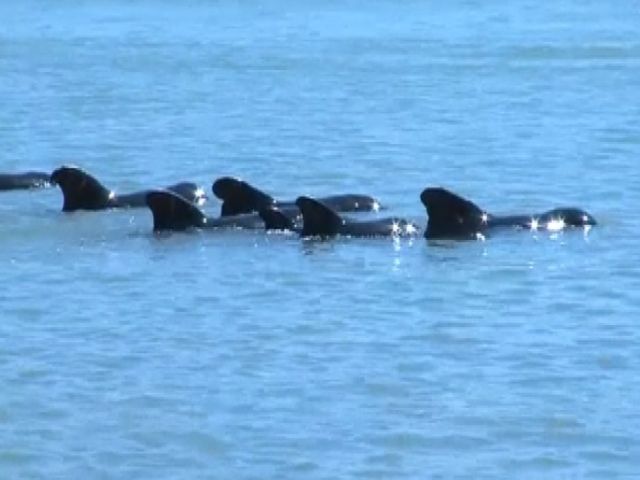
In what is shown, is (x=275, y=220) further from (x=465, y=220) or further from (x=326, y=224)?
(x=465, y=220)

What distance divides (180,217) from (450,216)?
2.46 m

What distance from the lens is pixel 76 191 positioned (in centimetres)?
2597

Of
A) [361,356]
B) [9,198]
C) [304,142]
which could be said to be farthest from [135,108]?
[361,356]

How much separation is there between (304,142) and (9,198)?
811 cm

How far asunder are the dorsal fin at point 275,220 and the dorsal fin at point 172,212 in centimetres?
59

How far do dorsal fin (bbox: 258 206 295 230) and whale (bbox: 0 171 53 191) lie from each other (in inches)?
167

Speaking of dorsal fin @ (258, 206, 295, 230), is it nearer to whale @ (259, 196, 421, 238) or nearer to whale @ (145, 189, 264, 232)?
whale @ (259, 196, 421, 238)

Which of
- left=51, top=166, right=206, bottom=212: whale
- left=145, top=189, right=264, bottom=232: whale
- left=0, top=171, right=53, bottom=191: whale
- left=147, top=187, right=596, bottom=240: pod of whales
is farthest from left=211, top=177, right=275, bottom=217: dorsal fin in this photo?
left=0, top=171, right=53, bottom=191: whale

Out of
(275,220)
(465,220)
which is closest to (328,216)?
(275,220)

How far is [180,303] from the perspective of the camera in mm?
20781

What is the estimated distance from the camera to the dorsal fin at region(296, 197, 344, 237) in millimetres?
23328

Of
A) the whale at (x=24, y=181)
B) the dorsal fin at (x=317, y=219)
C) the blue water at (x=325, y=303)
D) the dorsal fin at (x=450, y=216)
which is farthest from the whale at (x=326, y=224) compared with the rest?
the whale at (x=24, y=181)

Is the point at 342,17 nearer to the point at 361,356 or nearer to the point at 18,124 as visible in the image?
the point at 18,124

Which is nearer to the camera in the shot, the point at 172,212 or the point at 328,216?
the point at 328,216
